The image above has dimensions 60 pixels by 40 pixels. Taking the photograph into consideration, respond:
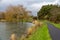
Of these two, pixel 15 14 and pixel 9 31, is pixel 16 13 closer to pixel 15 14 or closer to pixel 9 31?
pixel 15 14

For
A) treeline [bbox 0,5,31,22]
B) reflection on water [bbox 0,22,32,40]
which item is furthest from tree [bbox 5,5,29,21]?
reflection on water [bbox 0,22,32,40]

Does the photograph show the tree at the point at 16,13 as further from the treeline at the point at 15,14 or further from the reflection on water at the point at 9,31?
the reflection on water at the point at 9,31

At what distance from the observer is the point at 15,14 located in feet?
269

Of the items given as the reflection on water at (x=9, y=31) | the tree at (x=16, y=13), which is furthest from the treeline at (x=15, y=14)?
the reflection on water at (x=9, y=31)

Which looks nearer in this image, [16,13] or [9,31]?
[9,31]

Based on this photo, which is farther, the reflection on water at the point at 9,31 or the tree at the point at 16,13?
the tree at the point at 16,13

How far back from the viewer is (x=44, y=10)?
255ft

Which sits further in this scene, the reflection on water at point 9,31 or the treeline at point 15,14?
the treeline at point 15,14

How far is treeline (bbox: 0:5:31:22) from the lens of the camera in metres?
78.2

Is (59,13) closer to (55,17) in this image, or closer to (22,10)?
(55,17)

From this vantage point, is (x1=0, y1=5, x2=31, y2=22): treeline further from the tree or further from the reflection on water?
the reflection on water

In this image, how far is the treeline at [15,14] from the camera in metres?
78.2

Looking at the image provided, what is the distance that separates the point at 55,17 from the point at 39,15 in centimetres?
3589

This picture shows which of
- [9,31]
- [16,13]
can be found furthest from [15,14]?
[9,31]
